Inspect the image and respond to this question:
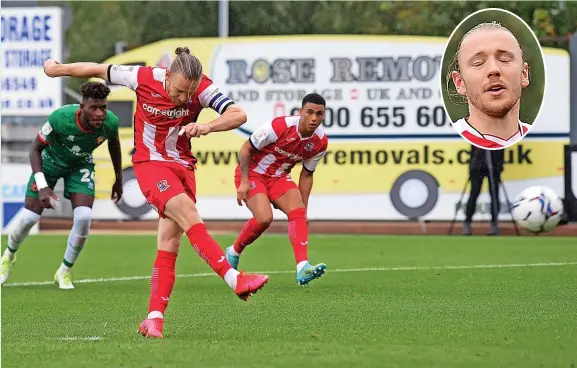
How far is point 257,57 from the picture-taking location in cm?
2758

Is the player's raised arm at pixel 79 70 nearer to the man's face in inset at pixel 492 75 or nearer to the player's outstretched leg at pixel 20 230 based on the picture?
the player's outstretched leg at pixel 20 230

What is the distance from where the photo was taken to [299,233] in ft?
43.8

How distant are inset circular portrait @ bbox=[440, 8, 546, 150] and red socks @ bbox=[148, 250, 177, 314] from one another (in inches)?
279

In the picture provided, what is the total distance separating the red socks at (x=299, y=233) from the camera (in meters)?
13.1

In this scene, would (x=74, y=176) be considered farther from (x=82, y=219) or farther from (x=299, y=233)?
(x=299, y=233)

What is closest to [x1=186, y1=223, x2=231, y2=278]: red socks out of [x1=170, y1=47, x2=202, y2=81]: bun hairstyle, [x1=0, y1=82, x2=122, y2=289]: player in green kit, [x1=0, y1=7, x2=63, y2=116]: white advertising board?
[x1=170, y1=47, x2=202, y2=81]: bun hairstyle

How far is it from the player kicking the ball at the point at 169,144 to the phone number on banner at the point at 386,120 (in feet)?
58.0

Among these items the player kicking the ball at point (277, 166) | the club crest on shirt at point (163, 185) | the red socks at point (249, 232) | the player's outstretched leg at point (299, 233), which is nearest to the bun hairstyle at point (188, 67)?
the club crest on shirt at point (163, 185)

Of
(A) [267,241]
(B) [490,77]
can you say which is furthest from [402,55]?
(B) [490,77]

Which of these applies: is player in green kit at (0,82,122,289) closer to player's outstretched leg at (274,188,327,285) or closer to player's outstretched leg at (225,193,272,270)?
player's outstretched leg at (225,193,272,270)

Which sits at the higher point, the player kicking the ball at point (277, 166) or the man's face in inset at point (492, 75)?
the man's face in inset at point (492, 75)

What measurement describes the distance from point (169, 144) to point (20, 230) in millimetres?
5379

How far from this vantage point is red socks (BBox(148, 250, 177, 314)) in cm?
906

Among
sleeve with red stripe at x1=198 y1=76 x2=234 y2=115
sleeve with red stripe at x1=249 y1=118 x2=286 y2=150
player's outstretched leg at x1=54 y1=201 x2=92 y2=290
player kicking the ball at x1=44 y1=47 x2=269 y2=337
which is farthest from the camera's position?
sleeve with red stripe at x1=249 y1=118 x2=286 y2=150
